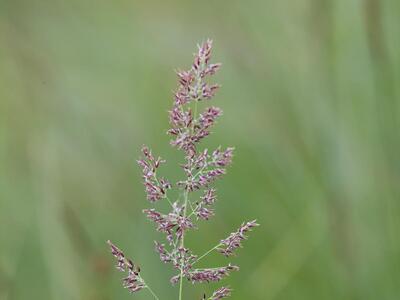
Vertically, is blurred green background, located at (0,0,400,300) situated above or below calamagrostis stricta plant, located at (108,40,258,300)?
above

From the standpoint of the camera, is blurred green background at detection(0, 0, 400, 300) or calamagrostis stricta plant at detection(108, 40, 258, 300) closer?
calamagrostis stricta plant at detection(108, 40, 258, 300)

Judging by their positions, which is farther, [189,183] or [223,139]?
[223,139]

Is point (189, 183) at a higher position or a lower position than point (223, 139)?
lower

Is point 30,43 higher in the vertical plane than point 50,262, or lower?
higher

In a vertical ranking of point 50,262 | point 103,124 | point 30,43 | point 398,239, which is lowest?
point 398,239

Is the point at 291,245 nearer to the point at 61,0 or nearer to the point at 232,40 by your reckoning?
the point at 232,40

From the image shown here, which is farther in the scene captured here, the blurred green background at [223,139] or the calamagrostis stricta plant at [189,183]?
the blurred green background at [223,139]

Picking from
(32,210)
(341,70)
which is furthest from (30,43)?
(341,70)

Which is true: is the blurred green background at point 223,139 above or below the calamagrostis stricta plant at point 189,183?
above
